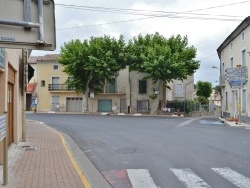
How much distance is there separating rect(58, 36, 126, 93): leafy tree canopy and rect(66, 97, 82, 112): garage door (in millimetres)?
5498

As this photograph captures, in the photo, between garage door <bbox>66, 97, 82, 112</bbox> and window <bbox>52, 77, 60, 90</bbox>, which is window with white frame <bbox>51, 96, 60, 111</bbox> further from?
window <bbox>52, 77, 60, 90</bbox>

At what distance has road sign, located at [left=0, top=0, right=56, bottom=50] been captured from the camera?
3.66 meters

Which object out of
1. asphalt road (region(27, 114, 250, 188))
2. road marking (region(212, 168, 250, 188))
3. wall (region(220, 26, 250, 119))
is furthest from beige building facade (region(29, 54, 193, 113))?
road marking (region(212, 168, 250, 188))

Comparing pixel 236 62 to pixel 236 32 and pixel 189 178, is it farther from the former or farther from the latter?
pixel 189 178

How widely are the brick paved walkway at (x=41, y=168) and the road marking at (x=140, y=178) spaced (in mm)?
1174

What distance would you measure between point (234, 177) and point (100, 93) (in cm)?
4189

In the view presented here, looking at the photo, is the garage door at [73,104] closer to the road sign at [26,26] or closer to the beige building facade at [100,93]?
the beige building facade at [100,93]

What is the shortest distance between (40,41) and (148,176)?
5.42m

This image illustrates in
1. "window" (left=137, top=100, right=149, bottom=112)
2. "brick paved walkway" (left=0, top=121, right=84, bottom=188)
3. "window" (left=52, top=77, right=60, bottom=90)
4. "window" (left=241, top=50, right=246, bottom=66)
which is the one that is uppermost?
"window" (left=241, top=50, right=246, bottom=66)

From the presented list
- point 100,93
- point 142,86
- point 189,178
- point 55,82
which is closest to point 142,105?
point 142,86

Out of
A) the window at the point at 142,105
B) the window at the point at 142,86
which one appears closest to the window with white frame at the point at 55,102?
the window at the point at 142,105

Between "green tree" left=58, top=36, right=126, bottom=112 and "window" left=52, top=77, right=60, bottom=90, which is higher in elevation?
"green tree" left=58, top=36, right=126, bottom=112

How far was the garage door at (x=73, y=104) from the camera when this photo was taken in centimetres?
5269

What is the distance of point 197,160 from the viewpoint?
10.6m
